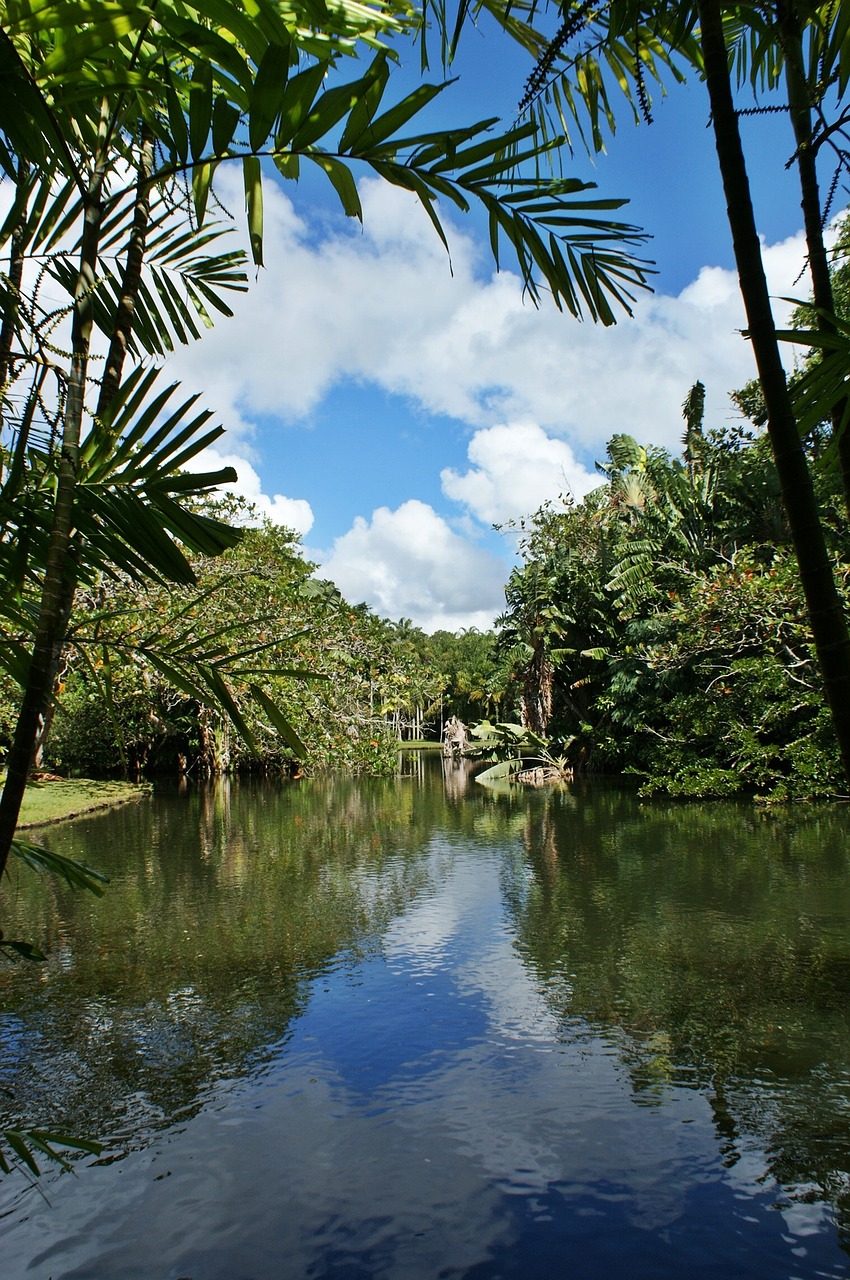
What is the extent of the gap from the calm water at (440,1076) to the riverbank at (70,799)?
6030 millimetres

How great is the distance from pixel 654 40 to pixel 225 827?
43.6 feet

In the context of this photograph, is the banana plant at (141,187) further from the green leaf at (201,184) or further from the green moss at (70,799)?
the green moss at (70,799)

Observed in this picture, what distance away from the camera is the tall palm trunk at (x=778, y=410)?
4.66 feet

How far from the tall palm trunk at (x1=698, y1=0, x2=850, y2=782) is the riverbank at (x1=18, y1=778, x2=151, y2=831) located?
12.6m

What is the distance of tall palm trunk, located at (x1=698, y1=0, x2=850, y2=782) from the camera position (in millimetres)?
1420

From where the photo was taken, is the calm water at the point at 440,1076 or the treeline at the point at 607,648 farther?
the treeline at the point at 607,648

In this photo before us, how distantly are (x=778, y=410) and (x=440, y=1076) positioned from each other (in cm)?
399

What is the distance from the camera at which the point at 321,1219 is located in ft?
10.6

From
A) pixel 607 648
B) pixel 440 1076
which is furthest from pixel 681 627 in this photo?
pixel 440 1076

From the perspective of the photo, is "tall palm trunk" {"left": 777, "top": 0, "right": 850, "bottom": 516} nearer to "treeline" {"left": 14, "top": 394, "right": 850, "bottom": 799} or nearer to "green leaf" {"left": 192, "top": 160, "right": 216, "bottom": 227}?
"green leaf" {"left": 192, "top": 160, "right": 216, "bottom": 227}

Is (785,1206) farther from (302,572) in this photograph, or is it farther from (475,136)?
(302,572)

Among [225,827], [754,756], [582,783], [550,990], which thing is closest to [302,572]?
[582,783]

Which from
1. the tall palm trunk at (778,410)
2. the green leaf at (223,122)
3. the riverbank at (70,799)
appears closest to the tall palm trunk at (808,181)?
the tall palm trunk at (778,410)

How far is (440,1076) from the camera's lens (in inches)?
173
